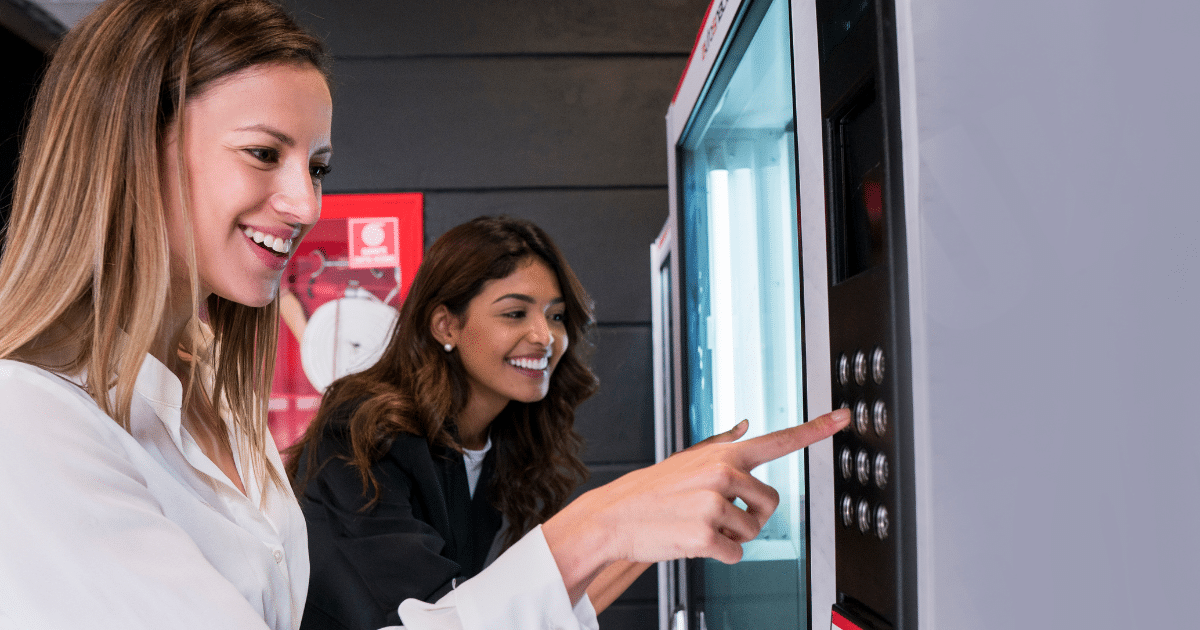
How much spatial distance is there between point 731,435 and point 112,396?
0.50 m

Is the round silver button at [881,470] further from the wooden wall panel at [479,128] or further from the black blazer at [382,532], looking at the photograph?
the wooden wall panel at [479,128]

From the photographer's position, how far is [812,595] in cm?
49

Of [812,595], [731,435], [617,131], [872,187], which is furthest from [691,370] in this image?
[617,131]

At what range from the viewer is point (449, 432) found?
1571 millimetres

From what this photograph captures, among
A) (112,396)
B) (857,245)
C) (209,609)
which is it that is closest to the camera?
(857,245)

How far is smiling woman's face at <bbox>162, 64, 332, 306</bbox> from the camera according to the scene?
0.67m

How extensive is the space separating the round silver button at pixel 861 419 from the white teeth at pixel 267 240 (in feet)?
1.73

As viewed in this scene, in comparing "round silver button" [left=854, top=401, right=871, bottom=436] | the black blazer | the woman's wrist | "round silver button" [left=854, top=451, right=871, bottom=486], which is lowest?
the black blazer

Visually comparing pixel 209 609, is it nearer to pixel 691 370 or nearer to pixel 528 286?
pixel 691 370

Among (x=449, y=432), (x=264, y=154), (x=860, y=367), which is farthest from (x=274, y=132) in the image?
(x=449, y=432)

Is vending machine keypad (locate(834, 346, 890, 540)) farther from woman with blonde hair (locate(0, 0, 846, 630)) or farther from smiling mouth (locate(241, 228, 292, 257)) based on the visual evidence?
smiling mouth (locate(241, 228, 292, 257))

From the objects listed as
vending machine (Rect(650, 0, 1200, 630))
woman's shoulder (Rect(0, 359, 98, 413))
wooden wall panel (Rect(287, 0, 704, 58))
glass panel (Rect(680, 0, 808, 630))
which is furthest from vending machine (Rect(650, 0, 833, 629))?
wooden wall panel (Rect(287, 0, 704, 58))

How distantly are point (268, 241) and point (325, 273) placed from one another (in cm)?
186

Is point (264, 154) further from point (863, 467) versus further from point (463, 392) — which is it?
point (463, 392)
